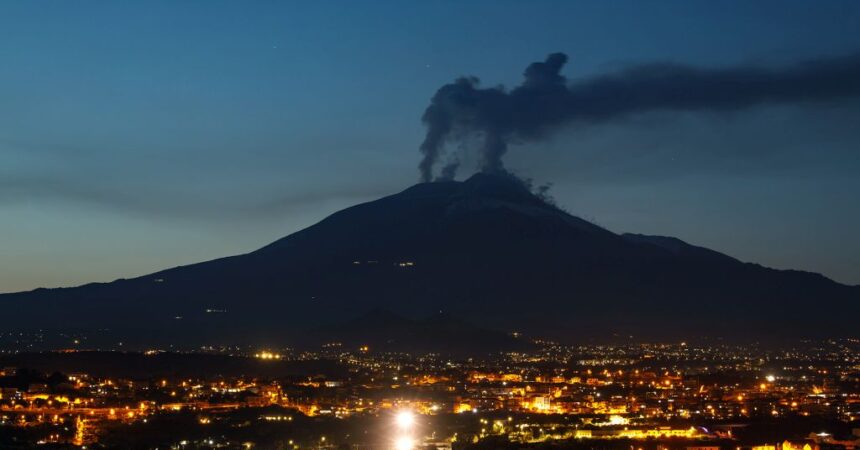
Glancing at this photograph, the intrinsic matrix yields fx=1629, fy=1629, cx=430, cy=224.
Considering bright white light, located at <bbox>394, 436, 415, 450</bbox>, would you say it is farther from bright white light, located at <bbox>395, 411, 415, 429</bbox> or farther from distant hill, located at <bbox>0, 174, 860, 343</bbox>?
distant hill, located at <bbox>0, 174, 860, 343</bbox>

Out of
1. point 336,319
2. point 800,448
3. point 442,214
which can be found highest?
point 442,214

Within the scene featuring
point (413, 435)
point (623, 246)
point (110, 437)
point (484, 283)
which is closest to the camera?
point (110, 437)

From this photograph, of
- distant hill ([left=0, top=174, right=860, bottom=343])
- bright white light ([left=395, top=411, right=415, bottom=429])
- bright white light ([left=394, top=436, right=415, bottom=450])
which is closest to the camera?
bright white light ([left=394, top=436, right=415, bottom=450])

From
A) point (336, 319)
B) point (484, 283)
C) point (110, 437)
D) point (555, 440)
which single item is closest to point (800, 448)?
point (555, 440)

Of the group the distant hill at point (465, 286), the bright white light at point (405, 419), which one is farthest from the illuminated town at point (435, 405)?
the distant hill at point (465, 286)

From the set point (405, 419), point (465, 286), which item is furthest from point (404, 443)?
point (465, 286)

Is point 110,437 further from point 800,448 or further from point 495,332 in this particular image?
point 495,332

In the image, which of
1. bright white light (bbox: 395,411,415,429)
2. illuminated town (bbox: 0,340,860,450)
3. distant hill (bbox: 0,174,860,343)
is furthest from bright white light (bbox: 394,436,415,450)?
distant hill (bbox: 0,174,860,343)

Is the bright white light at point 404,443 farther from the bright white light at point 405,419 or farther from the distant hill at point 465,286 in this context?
the distant hill at point 465,286
